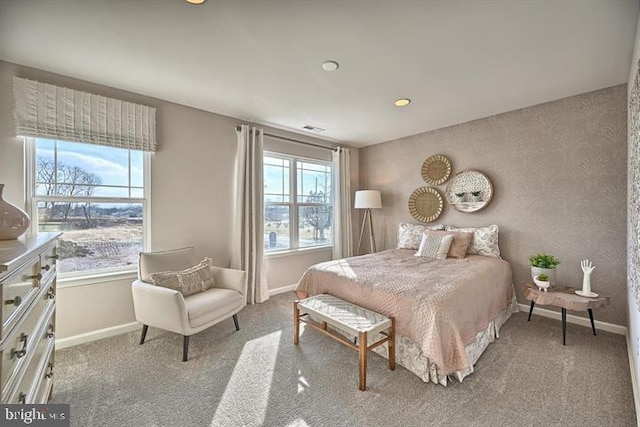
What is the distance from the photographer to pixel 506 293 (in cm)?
295

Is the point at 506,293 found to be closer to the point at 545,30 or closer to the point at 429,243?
the point at 429,243

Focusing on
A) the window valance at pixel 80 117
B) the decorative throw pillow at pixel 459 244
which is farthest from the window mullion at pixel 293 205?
the decorative throw pillow at pixel 459 244

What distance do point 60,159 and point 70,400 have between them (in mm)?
1997

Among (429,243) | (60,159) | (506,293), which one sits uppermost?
(60,159)

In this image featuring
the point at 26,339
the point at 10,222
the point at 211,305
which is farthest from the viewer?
the point at 211,305

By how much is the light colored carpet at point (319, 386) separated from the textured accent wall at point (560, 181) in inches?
30.5

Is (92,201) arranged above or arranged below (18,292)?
above

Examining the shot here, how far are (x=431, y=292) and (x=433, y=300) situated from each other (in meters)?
0.13

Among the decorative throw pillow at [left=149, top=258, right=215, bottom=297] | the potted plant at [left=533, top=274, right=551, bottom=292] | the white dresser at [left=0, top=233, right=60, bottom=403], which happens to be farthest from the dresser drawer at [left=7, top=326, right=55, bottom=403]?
the potted plant at [left=533, top=274, right=551, bottom=292]

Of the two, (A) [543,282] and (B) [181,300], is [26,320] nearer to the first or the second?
(B) [181,300]

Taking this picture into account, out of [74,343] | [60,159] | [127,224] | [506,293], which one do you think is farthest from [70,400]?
[506,293]

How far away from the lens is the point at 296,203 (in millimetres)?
4289

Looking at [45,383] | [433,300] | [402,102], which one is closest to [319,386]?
[433,300]

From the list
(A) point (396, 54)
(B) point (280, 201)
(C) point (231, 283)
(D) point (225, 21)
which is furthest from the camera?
(B) point (280, 201)
